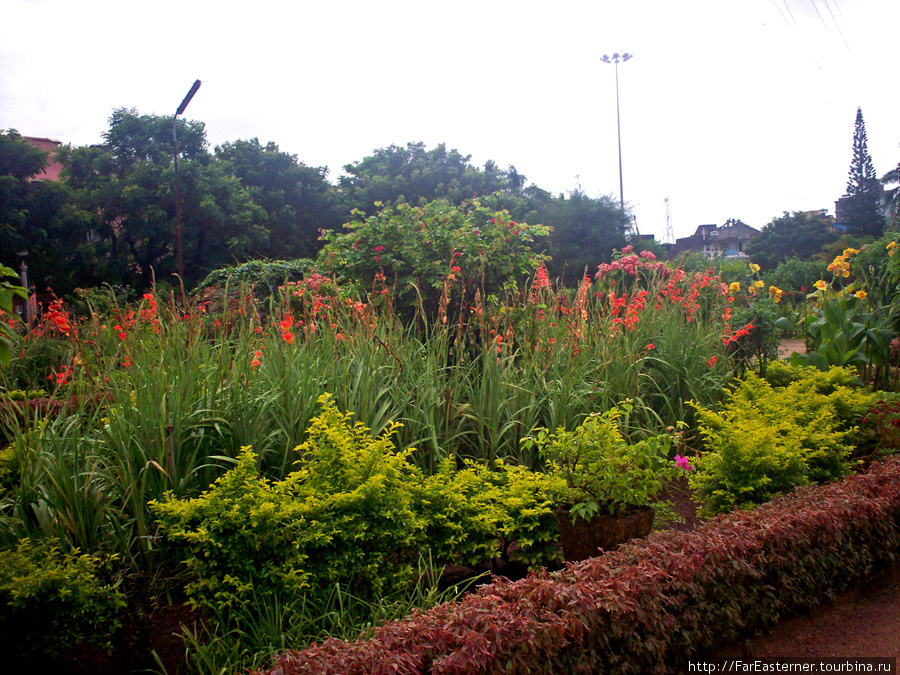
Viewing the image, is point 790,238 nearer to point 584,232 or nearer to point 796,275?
point 796,275

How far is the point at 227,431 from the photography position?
3.12 meters

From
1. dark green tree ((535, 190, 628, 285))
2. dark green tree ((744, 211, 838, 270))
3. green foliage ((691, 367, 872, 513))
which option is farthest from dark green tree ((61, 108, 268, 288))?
dark green tree ((744, 211, 838, 270))

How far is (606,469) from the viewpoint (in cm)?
293

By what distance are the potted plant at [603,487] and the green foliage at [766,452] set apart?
44 centimetres

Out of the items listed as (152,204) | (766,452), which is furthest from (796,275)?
A: (152,204)

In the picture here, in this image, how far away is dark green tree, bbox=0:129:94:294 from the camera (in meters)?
20.9

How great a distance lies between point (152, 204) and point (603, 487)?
26.8 metres

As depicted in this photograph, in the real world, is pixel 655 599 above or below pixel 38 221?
below

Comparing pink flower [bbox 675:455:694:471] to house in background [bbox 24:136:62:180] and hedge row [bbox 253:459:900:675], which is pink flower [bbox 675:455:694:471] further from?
house in background [bbox 24:136:62:180]

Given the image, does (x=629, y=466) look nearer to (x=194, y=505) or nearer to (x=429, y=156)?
(x=194, y=505)

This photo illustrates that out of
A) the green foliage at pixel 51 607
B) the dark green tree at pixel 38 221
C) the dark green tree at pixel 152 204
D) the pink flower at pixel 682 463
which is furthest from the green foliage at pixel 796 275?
the dark green tree at pixel 38 221

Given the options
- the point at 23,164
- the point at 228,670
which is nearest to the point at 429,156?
the point at 23,164

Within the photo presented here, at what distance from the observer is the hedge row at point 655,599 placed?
1.75m

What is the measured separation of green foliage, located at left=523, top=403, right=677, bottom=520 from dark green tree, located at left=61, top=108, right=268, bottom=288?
2384cm
